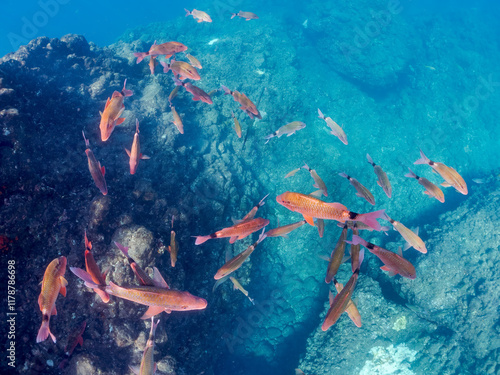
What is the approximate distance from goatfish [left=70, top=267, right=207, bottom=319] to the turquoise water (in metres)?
1.68

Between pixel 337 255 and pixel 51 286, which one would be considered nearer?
pixel 51 286

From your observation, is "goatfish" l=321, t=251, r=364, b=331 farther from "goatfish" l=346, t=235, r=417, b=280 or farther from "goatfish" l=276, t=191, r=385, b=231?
"goatfish" l=276, t=191, r=385, b=231

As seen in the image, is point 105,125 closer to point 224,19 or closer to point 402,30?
point 224,19

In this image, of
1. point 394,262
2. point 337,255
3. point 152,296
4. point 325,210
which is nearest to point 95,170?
point 152,296

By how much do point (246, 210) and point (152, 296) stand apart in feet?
16.8

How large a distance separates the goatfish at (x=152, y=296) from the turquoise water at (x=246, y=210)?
1.68 metres

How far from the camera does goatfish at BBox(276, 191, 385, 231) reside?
7.50ft

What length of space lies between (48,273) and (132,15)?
60.1m

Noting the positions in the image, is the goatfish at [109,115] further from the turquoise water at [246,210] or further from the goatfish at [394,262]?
the goatfish at [394,262]

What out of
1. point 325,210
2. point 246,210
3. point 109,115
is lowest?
point 246,210

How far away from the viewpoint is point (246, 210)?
24.9 feet

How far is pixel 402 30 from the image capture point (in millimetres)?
21656

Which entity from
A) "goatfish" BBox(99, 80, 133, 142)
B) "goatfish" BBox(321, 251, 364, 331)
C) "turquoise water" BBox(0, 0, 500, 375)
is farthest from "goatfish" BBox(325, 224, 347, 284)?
"goatfish" BBox(99, 80, 133, 142)

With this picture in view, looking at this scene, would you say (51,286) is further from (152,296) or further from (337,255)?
(337,255)
